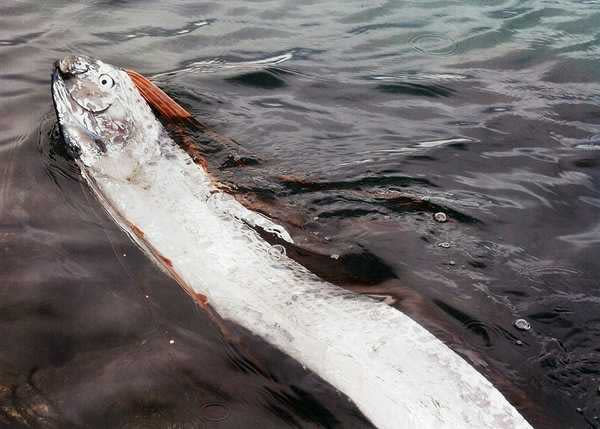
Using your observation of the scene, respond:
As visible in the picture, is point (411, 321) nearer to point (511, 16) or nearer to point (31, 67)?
point (31, 67)

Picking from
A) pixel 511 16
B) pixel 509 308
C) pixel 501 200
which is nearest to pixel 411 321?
pixel 509 308

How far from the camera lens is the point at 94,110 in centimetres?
426

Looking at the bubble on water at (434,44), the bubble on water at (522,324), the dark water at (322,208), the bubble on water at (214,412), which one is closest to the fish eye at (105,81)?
the dark water at (322,208)

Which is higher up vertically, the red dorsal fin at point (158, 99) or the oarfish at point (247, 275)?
the red dorsal fin at point (158, 99)

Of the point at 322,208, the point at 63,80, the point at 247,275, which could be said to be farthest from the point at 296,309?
the point at 63,80

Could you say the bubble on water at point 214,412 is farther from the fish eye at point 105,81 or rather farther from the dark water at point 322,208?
the fish eye at point 105,81

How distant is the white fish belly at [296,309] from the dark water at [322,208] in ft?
0.43

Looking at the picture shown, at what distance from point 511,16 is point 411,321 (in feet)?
22.3

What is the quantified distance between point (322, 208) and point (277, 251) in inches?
23.1

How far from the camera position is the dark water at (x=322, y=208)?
8.41 ft

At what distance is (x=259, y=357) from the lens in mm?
2797

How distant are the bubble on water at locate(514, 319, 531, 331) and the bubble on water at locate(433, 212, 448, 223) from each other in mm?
917

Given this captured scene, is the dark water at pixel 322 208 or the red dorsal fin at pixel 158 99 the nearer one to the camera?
the dark water at pixel 322 208

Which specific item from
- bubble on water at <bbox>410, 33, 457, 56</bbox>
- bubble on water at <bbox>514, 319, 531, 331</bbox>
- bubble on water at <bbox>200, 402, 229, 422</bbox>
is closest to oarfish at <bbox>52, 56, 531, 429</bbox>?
bubble on water at <bbox>200, 402, 229, 422</bbox>
